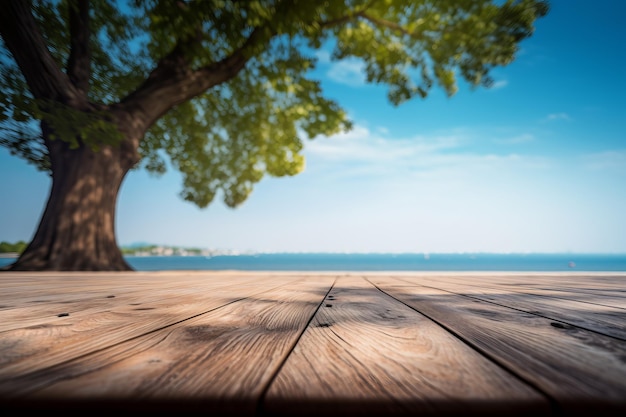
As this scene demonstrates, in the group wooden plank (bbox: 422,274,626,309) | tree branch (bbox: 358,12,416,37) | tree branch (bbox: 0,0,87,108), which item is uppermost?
tree branch (bbox: 358,12,416,37)

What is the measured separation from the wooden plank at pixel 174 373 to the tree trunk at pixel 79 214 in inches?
239

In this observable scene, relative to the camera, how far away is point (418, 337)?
0.75 meters

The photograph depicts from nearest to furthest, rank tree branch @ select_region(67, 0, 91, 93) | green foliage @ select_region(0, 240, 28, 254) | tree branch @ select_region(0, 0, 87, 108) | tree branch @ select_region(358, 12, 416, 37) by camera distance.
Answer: tree branch @ select_region(0, 0, 87, 108)
tree branch @ select_region(67, 0, 91, 93)
tree branch @ select_region(358, 12, 416, 37)
green foliage @ select_region(0, 240, 28, 254)

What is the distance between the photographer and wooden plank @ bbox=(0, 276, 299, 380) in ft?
1.86

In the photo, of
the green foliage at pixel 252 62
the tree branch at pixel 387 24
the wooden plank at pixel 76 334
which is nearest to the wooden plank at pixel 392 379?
the wooden plank at pixel 76 334

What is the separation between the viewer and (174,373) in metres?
0.50

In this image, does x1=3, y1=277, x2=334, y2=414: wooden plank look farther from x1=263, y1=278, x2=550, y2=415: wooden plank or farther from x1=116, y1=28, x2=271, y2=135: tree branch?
x1=116, y1=28, x2=271, y2=135: tree branch

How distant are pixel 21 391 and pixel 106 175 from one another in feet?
21.7

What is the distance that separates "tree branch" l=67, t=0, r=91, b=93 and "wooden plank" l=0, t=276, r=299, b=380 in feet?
23.5

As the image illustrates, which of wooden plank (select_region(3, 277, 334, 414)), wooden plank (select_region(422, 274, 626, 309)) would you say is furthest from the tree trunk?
wooden plank (select_region(422, 274, 626, 309))

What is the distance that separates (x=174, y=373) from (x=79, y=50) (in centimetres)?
826

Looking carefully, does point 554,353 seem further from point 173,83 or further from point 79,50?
point 79,50

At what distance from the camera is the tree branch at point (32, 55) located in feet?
14.5

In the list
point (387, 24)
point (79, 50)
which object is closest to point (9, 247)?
point (79, 50)
